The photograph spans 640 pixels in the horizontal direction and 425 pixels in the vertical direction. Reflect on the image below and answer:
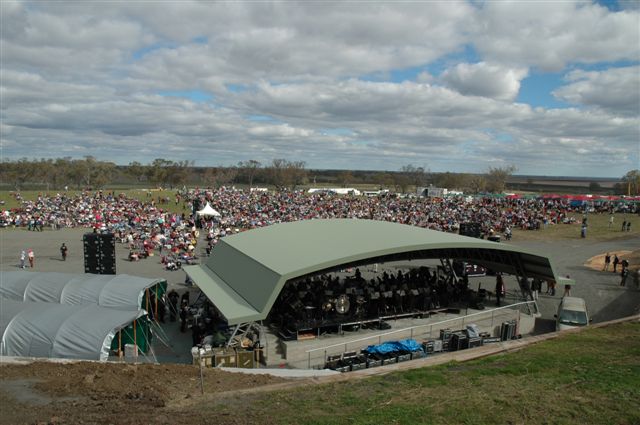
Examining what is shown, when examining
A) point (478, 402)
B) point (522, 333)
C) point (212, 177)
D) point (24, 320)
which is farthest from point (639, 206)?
point (212, 177)

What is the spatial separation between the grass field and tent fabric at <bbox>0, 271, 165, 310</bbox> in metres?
9.38

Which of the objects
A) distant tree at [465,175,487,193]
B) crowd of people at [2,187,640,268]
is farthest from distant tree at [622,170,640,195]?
crowd of people at [2,187,640,268]

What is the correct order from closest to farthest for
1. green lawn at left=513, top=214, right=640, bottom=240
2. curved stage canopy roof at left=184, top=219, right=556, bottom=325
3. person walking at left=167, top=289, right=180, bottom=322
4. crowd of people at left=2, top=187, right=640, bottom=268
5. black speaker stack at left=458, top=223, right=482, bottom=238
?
curved stage canopy roof at left=184, top=219, right=556, bottom=325, person walking at left=167, top=289, right=180, bottom=322, black speaker stack at left=458, top=223, right=482, bottom=238, crowd of people at left=2, top=187, right=640, bottom=268, green lawn at left=513, top=214, right=640, bottom=240

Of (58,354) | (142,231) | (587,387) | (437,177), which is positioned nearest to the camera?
(587,387)

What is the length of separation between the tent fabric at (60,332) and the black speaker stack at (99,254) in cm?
875

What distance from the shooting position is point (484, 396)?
8141 millimetres

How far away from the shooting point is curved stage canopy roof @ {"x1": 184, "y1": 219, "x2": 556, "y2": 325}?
13.3 metres

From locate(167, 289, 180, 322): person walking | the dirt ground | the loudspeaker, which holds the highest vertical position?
the dirt ground

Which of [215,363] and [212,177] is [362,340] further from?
[212,177]

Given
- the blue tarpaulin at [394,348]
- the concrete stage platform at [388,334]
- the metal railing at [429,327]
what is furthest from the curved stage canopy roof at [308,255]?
the blue tarpaulin at [394,348]

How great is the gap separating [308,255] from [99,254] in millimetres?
12716

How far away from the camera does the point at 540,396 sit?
8.15m

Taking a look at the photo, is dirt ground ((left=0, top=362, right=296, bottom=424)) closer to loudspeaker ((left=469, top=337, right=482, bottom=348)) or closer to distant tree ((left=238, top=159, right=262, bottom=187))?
loudspeaker ((left=469, top=337, right=482, bottom=348))

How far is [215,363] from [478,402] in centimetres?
700
